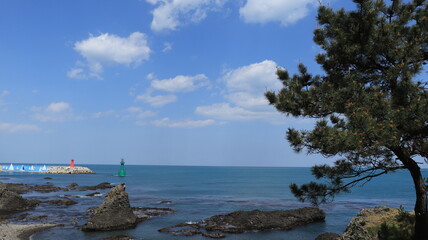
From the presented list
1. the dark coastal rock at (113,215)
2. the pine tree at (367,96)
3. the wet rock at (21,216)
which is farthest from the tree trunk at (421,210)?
the wet rock at (21,216)

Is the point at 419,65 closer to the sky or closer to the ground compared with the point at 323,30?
closer to the ground

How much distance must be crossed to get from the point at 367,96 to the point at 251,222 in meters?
26.1

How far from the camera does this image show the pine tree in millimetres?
11500

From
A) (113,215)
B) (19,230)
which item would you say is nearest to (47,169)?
(19,230)

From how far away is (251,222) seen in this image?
34781 millimetres

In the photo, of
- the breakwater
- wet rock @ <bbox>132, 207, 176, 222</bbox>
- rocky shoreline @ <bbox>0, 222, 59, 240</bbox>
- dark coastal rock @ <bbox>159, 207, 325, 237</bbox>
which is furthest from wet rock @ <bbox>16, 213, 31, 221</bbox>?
the breakwater

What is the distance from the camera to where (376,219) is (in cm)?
2284

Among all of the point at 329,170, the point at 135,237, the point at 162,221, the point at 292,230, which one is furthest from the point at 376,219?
the point at 162,221

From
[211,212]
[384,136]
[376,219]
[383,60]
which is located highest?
[383,60]

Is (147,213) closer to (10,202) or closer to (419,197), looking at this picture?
(10,202)

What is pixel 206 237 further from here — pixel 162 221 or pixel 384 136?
pixel 384 136

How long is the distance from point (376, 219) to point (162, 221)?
2468 centimetres

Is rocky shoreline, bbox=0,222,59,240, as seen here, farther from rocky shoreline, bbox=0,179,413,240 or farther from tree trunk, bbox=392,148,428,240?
tree trunk, bbox=392,148,428,240

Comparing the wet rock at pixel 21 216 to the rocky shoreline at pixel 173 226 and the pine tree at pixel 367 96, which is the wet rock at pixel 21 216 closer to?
the rocky shoreline at pixel 173 226
